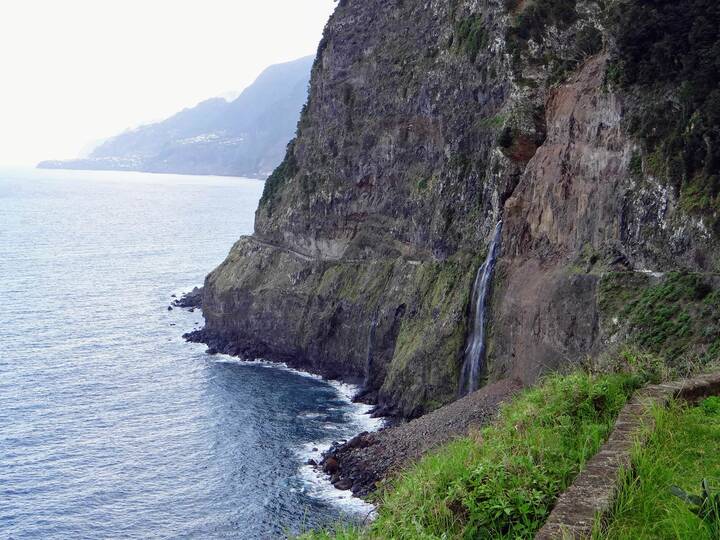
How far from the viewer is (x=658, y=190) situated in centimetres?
3256

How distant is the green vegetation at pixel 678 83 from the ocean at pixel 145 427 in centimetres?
1947

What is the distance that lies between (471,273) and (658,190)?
17.9 meters

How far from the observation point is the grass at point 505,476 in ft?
32.3

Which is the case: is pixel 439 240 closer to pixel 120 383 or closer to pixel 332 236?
pixel 332 236

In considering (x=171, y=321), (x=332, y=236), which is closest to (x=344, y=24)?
(x=332, y=236)

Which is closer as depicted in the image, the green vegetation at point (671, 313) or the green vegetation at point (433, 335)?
the green vegetation at point (671, 313)

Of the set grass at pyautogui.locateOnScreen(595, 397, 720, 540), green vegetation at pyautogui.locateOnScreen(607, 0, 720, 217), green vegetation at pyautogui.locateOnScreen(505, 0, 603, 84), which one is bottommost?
grass at pyautogui.locateOnScreen(595, 397, 720, 540)

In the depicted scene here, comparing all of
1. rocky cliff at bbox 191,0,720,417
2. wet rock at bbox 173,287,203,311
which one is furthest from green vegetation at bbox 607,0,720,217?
wet rock at bbox 173,287,203,311

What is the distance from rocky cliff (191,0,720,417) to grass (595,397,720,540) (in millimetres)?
18885

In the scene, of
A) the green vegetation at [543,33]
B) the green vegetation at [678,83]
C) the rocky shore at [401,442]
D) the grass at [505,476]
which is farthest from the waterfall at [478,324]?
the grass at [505,476]

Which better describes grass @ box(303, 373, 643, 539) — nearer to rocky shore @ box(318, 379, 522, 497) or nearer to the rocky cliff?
the rocky cliff

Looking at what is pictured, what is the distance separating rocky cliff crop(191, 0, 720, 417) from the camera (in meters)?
35.1

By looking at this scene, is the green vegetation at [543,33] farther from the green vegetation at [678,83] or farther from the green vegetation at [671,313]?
the green vegetation at [671,313]

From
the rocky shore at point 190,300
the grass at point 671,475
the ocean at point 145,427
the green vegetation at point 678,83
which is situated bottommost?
the ocean at point 145,427
